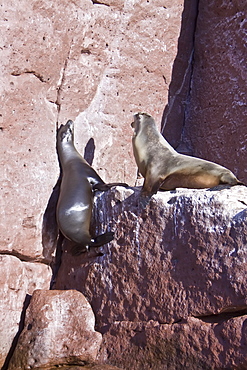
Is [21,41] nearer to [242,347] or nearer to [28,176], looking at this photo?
[28,176]

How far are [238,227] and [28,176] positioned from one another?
1844 millimetres

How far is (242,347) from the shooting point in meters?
3.79

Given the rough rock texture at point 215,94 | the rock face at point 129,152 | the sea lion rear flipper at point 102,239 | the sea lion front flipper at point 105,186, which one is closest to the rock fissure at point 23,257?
Answer: the rock face at point 129,152

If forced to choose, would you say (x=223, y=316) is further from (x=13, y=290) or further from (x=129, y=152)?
(x=129, y=152)

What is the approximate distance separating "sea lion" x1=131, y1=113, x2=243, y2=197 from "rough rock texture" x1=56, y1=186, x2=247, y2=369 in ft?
0.61

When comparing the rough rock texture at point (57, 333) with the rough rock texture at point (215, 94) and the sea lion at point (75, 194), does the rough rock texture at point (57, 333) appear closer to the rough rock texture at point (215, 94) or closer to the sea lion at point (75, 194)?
the sea lion at point (75, 194)

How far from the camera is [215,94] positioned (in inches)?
245

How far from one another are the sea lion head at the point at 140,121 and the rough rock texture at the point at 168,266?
2.82ft

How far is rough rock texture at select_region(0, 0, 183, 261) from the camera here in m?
4.91

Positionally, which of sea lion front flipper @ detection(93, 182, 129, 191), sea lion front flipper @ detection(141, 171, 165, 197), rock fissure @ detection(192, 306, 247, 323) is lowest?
rock fissure @ detection(192, 306, 247, 323)

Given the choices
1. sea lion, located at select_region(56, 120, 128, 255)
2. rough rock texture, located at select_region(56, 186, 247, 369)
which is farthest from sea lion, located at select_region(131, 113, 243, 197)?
sea lion, located at select_region(56, 120, 128, 255)

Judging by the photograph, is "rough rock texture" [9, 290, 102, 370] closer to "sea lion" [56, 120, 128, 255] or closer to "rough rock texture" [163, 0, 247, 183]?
"sea lion" [56, 120, 128, 255]

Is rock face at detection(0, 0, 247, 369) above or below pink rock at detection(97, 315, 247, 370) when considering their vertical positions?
above

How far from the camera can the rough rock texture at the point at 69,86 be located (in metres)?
4.91
